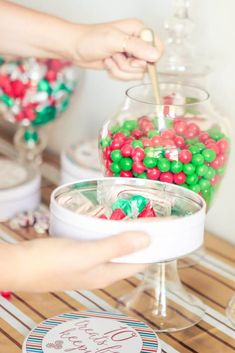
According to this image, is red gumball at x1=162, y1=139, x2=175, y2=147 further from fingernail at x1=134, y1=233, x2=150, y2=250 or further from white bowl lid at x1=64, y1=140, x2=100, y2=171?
white bowl lid at x1=64, y1=140, x2=100, y2=171

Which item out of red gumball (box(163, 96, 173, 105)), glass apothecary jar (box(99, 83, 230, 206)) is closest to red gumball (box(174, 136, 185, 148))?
glass apothecary jar (box(99, 83, 230, 206))

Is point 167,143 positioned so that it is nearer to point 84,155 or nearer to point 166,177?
point 166,177

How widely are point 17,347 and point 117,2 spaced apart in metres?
0.62

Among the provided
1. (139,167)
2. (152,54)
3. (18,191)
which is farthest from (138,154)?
(18,191)

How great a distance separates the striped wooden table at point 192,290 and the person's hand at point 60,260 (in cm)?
17

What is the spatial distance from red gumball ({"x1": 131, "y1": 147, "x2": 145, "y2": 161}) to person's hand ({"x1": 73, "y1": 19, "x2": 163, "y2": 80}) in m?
0.10

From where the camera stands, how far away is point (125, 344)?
0.80 m

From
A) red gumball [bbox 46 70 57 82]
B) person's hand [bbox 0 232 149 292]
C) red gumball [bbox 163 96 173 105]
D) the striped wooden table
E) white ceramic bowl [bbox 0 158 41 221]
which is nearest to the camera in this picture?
person's hand [bbox 0 232 149 292]

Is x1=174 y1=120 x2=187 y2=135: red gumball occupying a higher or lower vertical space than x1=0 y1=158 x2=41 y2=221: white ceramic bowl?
higher

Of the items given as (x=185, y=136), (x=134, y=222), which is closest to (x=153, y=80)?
(x=185, y=136)

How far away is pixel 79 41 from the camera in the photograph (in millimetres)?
963

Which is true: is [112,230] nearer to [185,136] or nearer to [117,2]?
[185,136]

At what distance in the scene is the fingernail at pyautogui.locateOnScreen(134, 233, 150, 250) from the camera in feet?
2.22

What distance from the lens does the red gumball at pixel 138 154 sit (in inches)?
33.7
